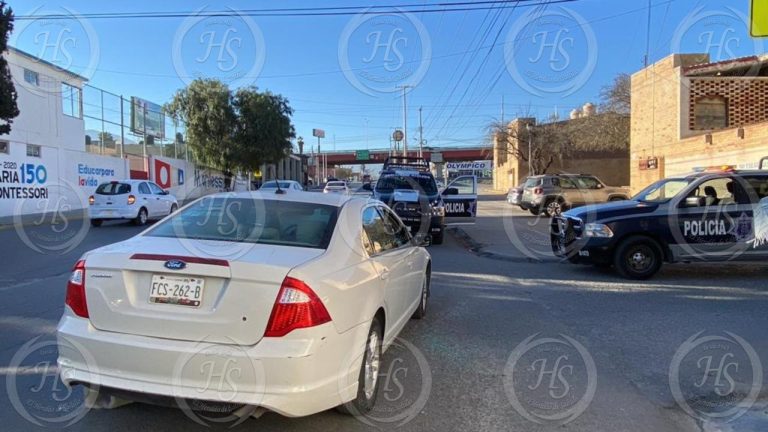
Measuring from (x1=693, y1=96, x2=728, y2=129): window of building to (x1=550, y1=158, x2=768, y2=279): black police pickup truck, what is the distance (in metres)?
18.2

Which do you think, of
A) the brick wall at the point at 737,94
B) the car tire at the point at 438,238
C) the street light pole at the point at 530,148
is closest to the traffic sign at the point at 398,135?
the street light pole at the point at 530,148

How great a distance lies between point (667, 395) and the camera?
14.7 ft

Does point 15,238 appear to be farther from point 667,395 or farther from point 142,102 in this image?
point 142,102

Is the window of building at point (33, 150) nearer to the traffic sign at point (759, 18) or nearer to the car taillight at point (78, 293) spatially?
the car taillight at point (78, 293)

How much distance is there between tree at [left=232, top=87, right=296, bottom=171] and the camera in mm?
40469

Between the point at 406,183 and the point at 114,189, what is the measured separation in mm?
9697

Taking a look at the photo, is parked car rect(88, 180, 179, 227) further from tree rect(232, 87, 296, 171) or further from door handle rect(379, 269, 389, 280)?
tree rect(232, 87, 296, 171)

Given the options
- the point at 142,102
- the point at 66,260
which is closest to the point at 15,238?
the point at 66,260

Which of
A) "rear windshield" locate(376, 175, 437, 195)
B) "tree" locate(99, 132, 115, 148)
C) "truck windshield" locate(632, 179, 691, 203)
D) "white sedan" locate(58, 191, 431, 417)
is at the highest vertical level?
"tree" locate(99, 132, 115, 148)

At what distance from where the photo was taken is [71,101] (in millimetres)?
27406

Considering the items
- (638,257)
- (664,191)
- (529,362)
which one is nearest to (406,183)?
(664,191)

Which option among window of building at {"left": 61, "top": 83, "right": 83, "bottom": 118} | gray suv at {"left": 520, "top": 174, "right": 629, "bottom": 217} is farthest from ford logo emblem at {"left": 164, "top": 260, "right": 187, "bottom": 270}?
window of building at {"left": 61, "top": 83, "right": 83, "bottom": 118}

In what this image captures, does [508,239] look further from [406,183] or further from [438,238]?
[406,183]

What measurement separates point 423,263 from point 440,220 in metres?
7.46
